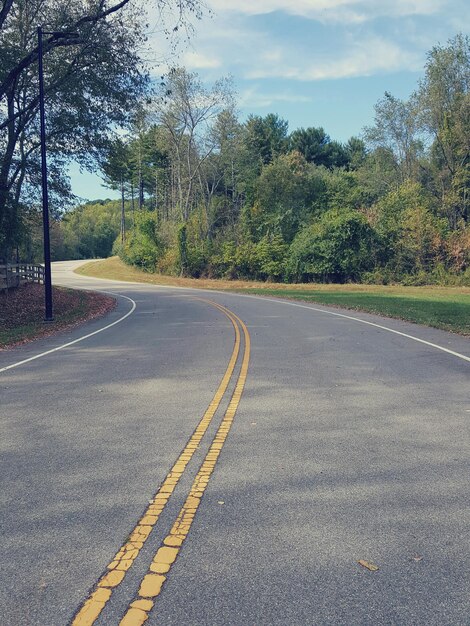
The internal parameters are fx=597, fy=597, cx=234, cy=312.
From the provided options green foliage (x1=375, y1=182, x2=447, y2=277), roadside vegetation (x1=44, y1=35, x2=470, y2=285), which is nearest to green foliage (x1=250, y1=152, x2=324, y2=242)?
roadside vegetation (x1=44, y1=35, x2=470, y2=285)

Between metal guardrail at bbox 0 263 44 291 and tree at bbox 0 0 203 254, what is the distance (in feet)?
11.1

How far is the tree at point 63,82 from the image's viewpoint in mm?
22859

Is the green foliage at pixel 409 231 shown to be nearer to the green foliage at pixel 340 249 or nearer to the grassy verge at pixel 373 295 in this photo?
the green foliage at pixel 340 249

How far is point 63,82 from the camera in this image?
80.5 ft

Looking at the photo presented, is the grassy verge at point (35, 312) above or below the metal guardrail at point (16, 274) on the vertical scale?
→ below

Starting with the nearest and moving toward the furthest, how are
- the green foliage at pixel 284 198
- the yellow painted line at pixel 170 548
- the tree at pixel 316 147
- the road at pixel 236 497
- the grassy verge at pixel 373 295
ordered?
the yellow painted line at pixel 170 548, the road at pixel 236 497, the grassy verge at pixel 373 295, the green foliage at pixel 284 198, the tree at pixel 316 147

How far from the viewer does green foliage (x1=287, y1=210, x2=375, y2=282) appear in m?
52.2

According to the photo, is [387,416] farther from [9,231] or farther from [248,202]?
[248,202]

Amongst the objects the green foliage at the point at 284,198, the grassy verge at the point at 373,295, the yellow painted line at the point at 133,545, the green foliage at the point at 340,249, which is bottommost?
the grassy verge at the point at 373,295

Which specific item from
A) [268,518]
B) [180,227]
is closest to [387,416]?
[268,518]

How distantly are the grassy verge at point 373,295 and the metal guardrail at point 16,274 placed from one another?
1468 centimetres

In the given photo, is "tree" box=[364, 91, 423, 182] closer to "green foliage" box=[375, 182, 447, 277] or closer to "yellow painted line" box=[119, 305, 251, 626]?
"green foliage" box=[375, 182, 447, 277]

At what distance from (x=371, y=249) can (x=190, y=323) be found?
120ft

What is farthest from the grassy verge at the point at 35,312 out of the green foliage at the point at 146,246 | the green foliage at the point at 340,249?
the green foliage at the point at 146,246
